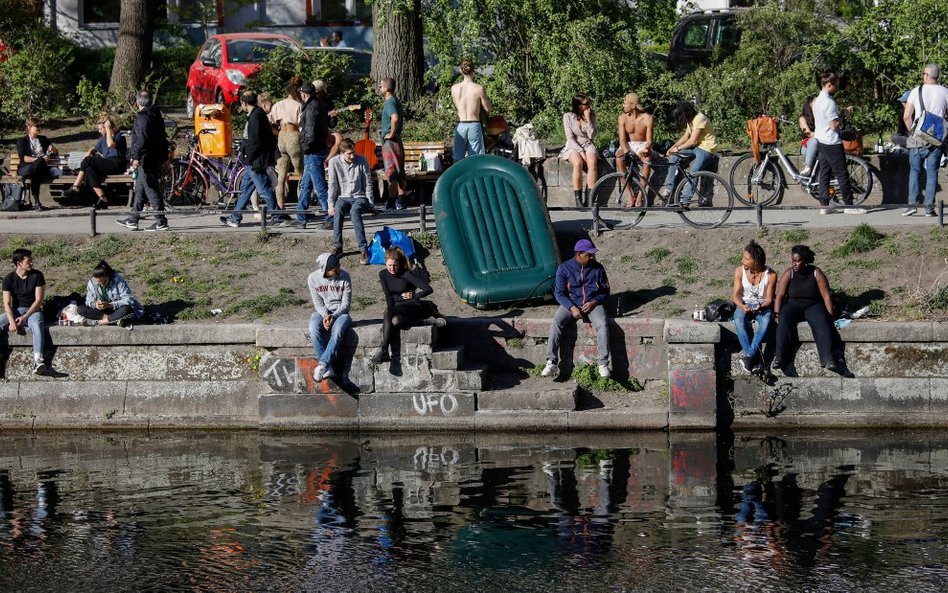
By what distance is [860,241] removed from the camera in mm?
15344

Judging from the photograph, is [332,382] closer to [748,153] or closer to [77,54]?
[748,153]

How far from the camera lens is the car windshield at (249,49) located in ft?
81.2

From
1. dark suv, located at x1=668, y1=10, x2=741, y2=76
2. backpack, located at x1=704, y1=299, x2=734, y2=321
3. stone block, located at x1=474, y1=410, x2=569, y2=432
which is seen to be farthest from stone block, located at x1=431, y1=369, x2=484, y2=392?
dark suv, located at x1=668, y1=10, x2=741, y2=76

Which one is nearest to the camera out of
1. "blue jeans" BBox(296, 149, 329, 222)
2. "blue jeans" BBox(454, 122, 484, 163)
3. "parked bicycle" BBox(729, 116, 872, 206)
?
"blue jeans" BBox(296, 149, 329, 222)

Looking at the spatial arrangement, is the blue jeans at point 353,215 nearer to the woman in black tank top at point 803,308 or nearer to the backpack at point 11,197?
the woman in black tank top at point 803,308

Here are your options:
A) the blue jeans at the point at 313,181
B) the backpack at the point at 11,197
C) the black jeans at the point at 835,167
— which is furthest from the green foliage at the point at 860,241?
the backpack at the point at 11,197

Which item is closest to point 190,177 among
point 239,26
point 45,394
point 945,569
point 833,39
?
point 45,394

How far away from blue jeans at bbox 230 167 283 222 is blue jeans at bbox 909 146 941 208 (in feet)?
24.2

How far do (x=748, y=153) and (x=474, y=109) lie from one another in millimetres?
3543

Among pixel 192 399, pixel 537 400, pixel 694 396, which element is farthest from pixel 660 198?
pixel 192 399

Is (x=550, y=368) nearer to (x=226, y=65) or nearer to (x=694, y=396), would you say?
(x=694, y=396)

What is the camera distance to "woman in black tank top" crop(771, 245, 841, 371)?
13375 mm

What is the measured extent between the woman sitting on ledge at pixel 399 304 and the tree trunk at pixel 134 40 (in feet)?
45.5

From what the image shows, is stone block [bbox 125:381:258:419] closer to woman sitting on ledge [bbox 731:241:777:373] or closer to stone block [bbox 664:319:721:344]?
stone block [bbox 664:319:721:344]
